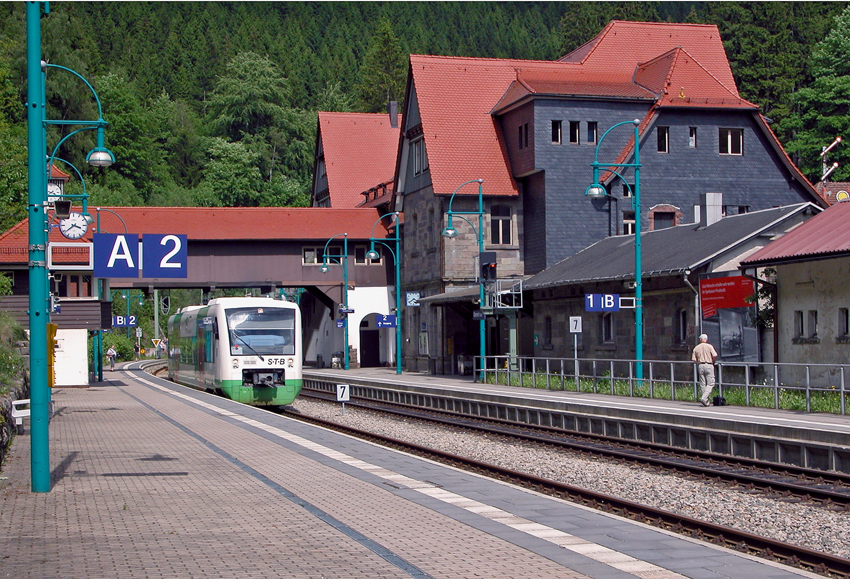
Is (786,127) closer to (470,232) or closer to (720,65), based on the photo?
(720,65)

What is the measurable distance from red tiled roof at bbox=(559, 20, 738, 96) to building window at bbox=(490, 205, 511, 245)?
878 centimetres

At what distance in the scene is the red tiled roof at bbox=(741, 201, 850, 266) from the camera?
2478 cm

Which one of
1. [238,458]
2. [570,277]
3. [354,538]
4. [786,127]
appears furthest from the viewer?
[786,127]

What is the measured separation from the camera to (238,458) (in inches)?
664

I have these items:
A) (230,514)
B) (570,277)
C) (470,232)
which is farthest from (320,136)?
(230,514)

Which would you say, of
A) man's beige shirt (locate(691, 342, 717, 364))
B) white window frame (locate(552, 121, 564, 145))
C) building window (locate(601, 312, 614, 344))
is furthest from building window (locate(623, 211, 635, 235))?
man's beige shirt (locate(691, 342, 717, 364))

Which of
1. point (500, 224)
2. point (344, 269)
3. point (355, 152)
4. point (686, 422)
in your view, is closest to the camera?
point (686, 422)

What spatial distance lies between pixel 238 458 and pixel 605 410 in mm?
10068

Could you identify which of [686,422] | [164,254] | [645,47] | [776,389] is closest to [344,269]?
[645,47]

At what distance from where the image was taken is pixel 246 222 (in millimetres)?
60531

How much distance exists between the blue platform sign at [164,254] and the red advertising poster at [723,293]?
688 inches

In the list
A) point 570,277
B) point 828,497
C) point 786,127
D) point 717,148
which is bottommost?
point 828,497

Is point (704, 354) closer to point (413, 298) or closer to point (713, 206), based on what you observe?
point (713, 206)

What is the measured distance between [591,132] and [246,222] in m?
21.8
